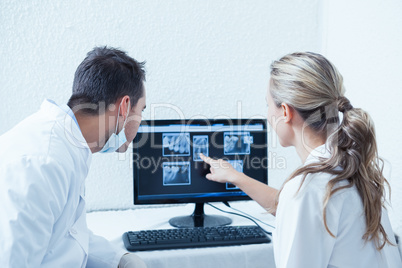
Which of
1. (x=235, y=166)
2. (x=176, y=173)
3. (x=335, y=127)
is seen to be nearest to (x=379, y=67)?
(x=335, y=127)

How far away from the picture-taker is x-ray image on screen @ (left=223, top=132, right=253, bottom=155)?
1733 mm

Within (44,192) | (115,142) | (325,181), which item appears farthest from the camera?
(115,142)

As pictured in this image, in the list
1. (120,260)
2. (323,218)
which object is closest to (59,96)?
(120,260)

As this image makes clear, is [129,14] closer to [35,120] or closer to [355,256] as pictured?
[35,120]

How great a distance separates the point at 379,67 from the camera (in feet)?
5.37

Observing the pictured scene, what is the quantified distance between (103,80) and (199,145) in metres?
0.57

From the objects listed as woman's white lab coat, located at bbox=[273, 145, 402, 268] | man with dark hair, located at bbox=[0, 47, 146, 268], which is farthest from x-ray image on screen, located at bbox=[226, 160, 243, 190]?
woman's white lab coat, located at bbox=[273, 145, 402, 268]

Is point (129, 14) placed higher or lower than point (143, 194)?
higher

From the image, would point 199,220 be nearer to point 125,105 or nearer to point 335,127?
point 125,105

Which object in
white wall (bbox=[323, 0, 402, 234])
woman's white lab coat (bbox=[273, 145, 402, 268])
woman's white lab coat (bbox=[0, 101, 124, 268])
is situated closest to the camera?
woman's white lab coat (bbox=[0, 101, 124, 268])

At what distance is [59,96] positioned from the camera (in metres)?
1.82

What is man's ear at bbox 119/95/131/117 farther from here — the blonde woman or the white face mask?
the blonde woman

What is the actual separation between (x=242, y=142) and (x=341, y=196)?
2.35 ft

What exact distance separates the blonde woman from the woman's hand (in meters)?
0.41
